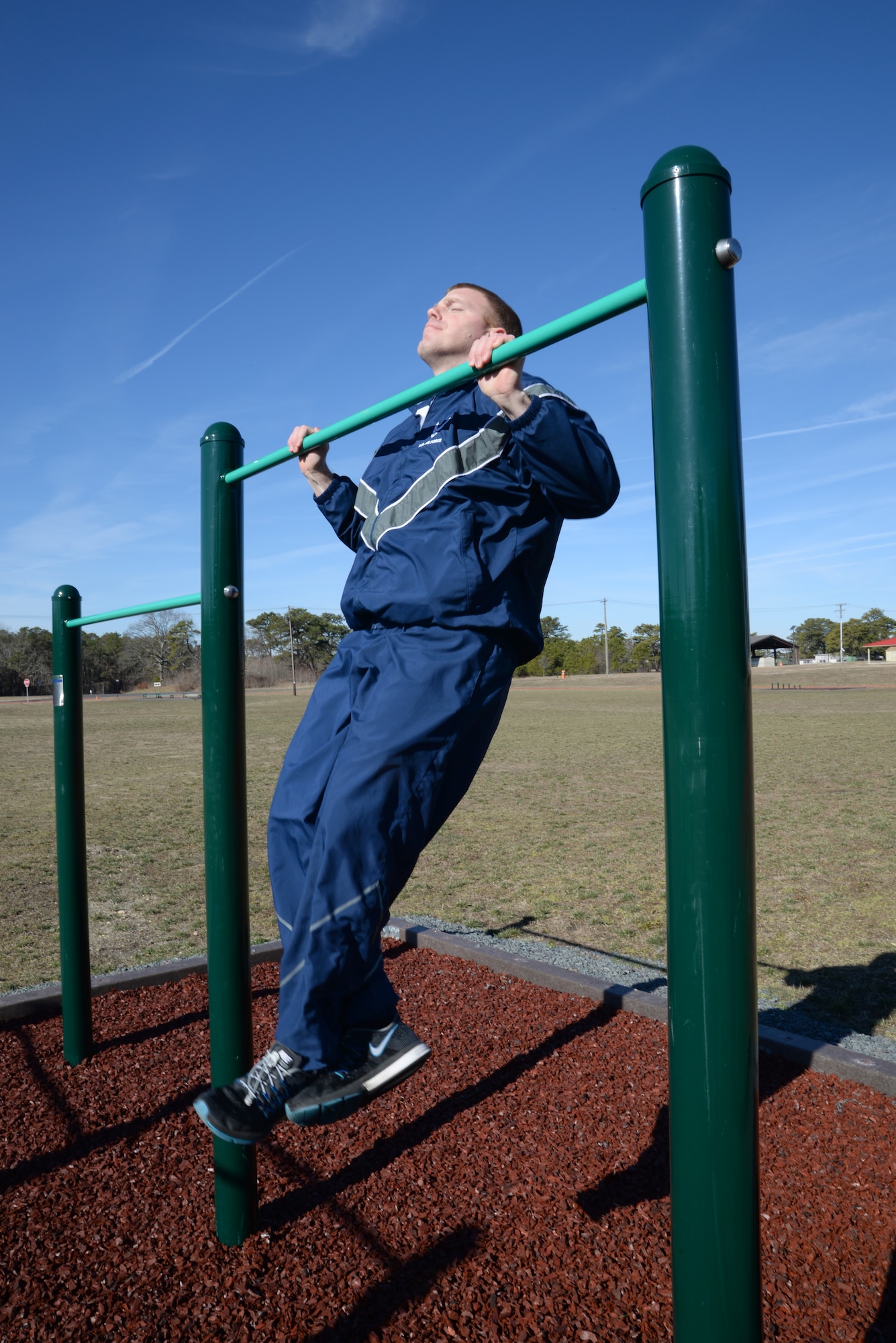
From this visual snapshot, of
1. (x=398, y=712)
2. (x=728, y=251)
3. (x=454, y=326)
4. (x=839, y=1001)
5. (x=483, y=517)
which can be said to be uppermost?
(x=454, y=326)

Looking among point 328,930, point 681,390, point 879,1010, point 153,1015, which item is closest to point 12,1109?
point 153,1015

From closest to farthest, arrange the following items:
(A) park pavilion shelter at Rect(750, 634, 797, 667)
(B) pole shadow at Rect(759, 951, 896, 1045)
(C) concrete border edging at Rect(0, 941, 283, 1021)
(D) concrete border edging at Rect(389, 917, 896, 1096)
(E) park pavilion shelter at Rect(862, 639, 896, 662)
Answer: (D) concrete border edging at Rect(389, 917, 896, 1096)
(B) pole shadow at Rect(759, 951, 896, 1045)
(C) concrete border edging at Rect(0, 941, 283, 1021)
(A) park pavilion shelter at Rect(750, 634, 797, 667)
(E) park pavilion shelter at Rect(862, 639, 896, 662)

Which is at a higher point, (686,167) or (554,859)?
(686,167)

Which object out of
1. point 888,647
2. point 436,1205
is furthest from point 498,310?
point 888,647

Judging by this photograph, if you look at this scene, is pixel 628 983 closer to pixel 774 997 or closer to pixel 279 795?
pixel 774 997

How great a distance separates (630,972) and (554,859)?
2.66 meters

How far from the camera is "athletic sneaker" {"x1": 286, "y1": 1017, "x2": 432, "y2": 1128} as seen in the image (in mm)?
1397

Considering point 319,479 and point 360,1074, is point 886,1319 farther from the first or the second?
point 319,479

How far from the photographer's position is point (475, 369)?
140cm

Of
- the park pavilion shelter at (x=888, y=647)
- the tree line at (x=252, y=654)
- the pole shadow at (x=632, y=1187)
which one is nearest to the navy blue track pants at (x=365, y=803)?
the pole shadow at (x=632, y=1187)

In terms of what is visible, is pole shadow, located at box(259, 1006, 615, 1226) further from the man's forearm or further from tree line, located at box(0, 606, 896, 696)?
tree line, located at box(0, 606, 896, 696)

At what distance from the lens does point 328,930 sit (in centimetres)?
145

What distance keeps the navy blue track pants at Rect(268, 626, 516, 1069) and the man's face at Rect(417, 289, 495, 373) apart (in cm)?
69

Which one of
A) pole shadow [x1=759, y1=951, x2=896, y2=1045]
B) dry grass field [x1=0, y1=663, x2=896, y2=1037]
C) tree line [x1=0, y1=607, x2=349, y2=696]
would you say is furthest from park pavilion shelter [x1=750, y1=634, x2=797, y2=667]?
pole shadow [x1=759, y1=951, x2=896, y2=1045]
